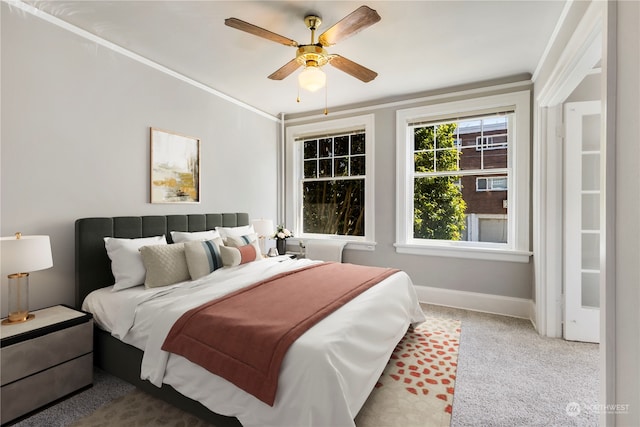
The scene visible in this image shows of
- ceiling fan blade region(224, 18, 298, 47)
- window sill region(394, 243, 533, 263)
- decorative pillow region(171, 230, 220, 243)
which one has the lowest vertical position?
window sill region(394, 243, 533, 263)

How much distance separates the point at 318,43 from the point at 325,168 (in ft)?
8.33

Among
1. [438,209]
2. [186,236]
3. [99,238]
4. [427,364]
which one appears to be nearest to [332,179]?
[438,209]

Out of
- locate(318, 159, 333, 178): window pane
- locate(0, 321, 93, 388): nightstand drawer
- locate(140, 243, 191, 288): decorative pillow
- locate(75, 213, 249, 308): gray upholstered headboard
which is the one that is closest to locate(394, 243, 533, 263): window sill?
locate(318, 159, 333, 178): window pane

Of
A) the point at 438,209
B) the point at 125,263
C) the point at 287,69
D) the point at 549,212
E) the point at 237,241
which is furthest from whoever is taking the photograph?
the point at 438,209

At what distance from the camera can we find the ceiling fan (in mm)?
1928

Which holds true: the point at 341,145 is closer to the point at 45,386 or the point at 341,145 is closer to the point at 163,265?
the point at 163,265

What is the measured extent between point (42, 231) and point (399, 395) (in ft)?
9.33

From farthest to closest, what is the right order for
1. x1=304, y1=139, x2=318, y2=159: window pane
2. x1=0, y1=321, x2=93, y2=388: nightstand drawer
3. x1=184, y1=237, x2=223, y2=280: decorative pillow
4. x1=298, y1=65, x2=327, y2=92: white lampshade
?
x1=304, y1=139, x2=318, y2=159: window pane → x1=184, y1=237, x2=223, y2=280: decorative pillow → x1=298, y1=65, x2=327, y2=92: white lampshade → x1=0, y1=321, x2=93, y2=388: nightstand drawer

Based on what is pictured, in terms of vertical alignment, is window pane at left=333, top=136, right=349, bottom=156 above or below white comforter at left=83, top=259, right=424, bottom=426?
above

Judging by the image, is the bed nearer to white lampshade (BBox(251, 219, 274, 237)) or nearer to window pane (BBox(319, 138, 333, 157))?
white lampshade (BBox(251, 219, 274, 237))

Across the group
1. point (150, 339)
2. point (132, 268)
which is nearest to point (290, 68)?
point (132, 268)

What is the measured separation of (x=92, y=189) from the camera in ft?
8.51

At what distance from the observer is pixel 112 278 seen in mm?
2615

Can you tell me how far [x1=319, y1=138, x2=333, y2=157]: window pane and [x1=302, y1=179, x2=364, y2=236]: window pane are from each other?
1.42ft
